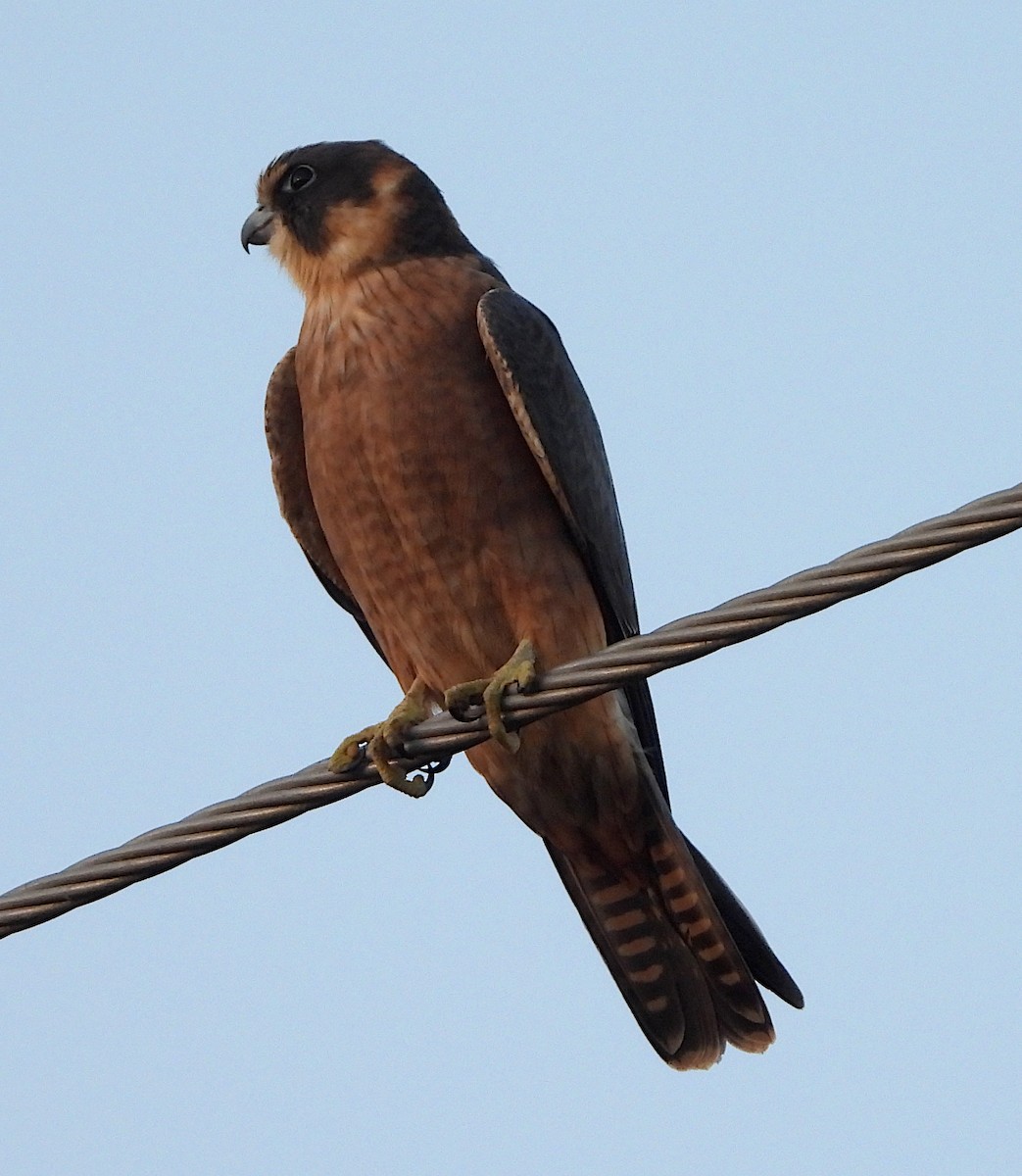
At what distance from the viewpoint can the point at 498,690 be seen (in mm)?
4094

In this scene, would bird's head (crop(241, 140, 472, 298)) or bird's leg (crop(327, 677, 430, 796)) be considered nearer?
bird's leg (crop(327, 677, 430, 796))

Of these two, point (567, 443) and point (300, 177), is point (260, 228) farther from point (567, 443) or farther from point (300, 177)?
point (567, 443)

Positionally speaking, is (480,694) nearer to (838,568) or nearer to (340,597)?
(340,597)

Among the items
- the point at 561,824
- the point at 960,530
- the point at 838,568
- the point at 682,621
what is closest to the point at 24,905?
the point at 682,621

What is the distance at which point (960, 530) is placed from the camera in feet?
8.91

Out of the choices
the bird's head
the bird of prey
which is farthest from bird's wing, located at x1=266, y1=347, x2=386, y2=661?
the bird's head

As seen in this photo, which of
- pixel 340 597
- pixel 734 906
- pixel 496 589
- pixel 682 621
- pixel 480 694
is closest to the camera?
pixel 682 621

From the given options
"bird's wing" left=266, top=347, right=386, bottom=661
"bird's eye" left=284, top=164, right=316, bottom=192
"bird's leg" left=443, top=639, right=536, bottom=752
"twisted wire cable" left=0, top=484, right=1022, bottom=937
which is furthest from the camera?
"bird's eye" left=284, top=164, right=316, bottom=192

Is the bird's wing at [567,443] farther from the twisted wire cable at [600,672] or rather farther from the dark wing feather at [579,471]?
the twisted wire cable at [600,672]

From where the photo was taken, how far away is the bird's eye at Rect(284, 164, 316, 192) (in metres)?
5.50

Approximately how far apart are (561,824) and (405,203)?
1887 millimetres

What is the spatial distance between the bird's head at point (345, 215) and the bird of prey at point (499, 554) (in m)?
0.01

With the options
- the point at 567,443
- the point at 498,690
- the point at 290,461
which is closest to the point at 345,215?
the point at 290,461

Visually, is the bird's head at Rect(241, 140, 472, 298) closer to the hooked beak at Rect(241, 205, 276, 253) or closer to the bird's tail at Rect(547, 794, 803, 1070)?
the hooked beak at Rect(241, 205, 276, 253)
